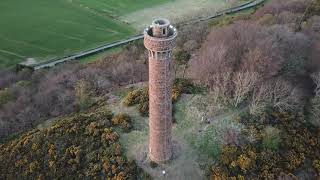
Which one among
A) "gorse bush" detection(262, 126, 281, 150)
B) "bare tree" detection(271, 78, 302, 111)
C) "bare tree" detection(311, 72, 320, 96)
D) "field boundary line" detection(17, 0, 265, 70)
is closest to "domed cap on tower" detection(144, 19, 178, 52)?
"gorse bush" detection(262, 126, 281, 150)

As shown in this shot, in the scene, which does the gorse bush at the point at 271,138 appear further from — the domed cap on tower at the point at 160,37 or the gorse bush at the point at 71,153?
the domed cap on tower at the point at 160,37

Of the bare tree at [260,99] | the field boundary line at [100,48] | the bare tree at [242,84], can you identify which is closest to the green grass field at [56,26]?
the field boundary line at [100,48]

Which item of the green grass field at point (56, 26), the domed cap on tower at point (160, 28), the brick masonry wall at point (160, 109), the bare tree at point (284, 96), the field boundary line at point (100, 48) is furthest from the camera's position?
the green grass field at point (56, 26)

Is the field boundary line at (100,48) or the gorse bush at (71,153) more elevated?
the gorse bush at (71,153)

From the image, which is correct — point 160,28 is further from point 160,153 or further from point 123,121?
point 123,121

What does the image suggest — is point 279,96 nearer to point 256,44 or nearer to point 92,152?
point 256,44

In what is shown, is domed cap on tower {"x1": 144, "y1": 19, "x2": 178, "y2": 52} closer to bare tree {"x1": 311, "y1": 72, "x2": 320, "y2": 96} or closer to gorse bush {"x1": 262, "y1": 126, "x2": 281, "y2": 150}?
gorse bush {"x1": 262, "y1": 126, "x2": 281, "y2": 150}

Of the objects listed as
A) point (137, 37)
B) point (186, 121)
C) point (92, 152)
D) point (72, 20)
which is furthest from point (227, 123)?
point (72, 20)

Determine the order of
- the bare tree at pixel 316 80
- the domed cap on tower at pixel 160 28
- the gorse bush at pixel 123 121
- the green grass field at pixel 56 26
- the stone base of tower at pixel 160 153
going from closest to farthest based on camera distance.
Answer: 1. the domed cap on tower at pixel 160 28
2. the stone base of tower at pixel 160 153
3. the gorse bush at pixel 123 121
4. the bare tree at pixel 316 80
5. the green grass field at pixel 56 26
